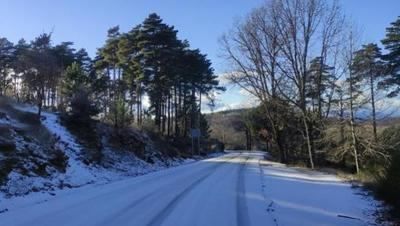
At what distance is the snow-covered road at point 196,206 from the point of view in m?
10.5

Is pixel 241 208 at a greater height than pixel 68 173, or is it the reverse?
pixel 68 173

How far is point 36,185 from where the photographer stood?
16047 millimetres

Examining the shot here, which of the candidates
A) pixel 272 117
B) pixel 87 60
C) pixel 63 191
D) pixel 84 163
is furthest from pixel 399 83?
pixel 87 60

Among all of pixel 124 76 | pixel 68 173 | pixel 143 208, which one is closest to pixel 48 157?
pixel 68 173

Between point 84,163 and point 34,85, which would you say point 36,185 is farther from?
point 34,85

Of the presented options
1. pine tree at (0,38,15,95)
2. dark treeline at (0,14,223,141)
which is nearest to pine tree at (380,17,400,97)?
dark treeline at (0,14,223,141)

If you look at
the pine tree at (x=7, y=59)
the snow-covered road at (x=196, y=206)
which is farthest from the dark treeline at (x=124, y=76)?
the snow-covered road at (x=196, y=206)

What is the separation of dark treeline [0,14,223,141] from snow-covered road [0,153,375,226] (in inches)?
578

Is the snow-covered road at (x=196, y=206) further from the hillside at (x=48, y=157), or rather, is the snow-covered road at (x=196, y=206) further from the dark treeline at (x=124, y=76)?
the dark treeline at (x=124, y=76)

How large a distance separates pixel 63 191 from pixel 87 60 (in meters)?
54.3

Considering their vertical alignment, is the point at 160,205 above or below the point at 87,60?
below

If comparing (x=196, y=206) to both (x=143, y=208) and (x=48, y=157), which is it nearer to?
(x=143, y=208)

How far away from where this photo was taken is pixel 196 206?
500 inches

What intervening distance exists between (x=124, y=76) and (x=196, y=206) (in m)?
43.4
